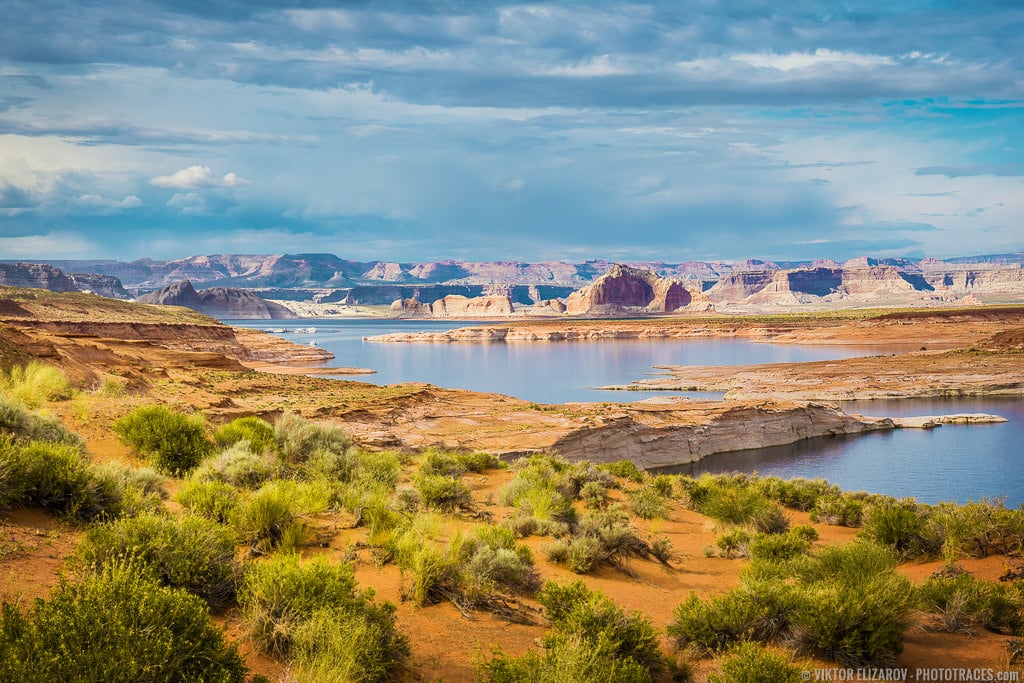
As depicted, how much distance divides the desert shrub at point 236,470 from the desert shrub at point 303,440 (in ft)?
8.08

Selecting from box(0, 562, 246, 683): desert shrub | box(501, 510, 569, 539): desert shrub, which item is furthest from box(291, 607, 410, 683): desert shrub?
box(501, 510, 569, 539): desert shrub

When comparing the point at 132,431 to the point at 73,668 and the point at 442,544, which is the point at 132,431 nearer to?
the point at 442,544

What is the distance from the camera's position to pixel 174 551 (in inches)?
259

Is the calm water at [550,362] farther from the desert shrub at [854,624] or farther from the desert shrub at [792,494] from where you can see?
the desert shrub at [854,624]

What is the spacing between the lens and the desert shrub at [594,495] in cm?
1597

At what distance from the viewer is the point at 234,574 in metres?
6.98

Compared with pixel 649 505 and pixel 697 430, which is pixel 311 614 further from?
pixel 697 430

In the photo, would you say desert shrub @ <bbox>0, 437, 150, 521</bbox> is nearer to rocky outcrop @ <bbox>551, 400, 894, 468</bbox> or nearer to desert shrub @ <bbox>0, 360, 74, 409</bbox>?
desert shrub @ <bbox>0, 360, 74, 409</bbox>

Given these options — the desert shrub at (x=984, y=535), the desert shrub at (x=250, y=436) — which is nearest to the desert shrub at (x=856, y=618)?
the desert shrub at (x=984, y=535)

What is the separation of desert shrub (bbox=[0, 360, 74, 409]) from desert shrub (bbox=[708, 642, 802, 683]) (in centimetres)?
1514

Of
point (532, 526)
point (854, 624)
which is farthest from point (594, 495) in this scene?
point (854, 624)

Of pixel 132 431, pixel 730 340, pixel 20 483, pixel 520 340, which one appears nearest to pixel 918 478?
pixel 132 431

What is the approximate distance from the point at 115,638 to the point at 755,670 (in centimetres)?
501

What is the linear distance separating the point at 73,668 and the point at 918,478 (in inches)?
1226
